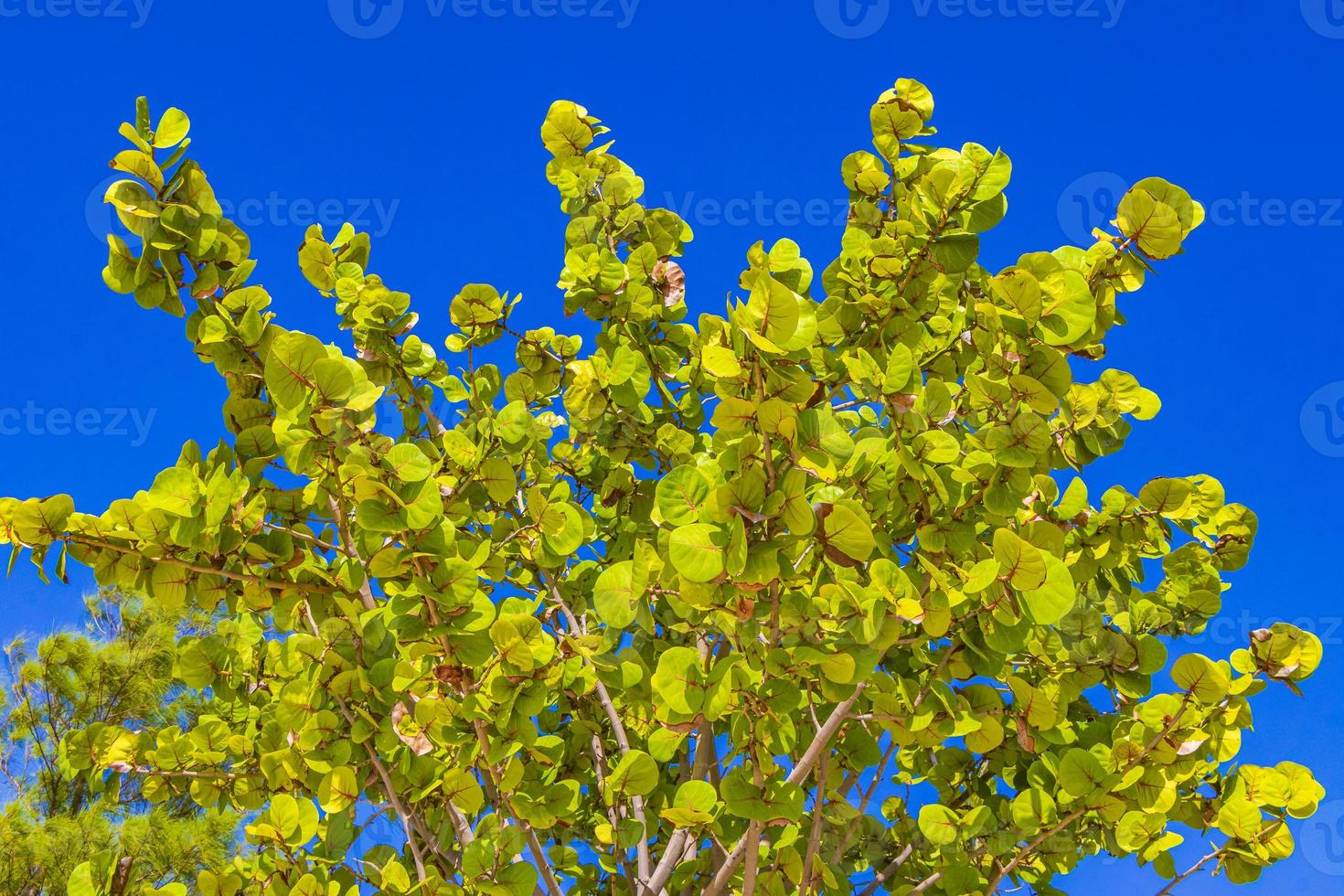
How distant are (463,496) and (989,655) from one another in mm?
1859

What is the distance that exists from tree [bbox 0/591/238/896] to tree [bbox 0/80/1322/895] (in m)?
6.14

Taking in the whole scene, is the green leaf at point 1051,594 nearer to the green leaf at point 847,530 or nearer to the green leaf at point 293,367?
the green leaf at point 847,530

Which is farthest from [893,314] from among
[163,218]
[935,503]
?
[163,218]

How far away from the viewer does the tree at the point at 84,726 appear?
9359 mm

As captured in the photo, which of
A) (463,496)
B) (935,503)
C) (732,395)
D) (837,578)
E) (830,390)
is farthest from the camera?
(463,496)

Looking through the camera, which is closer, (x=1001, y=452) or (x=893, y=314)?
(x=1001, y=452)

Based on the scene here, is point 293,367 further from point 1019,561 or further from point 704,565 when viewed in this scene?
point 1019,561

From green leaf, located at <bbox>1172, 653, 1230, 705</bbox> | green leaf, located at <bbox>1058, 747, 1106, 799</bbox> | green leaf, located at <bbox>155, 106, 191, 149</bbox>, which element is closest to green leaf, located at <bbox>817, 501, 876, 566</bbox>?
green leaf, located at <bbox>1058, 747, 1106, 799</bbox>

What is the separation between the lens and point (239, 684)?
4090 millimetres

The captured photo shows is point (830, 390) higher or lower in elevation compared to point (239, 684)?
higher

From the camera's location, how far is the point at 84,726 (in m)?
10.1

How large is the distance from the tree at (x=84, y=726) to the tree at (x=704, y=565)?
6.14 m

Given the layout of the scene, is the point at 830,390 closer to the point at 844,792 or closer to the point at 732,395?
the point at 732,395

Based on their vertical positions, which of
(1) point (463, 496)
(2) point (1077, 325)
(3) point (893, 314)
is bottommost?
(2) point (1077, 325)
